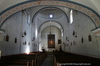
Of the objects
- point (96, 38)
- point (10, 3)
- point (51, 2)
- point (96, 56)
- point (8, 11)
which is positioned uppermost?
point (51, 2)

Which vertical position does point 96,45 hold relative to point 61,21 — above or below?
below

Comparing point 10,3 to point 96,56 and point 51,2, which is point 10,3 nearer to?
point 51,2

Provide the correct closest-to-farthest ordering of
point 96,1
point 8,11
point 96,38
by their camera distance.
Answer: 1. point 96,1
2. point 96,38
3. point 8,11

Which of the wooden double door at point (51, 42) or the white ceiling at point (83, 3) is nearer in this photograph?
the white ceiling at point (83, 3)

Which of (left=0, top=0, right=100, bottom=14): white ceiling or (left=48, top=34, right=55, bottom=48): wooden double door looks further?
(left=48, top=34, right=55, bottom=48): wooden double door

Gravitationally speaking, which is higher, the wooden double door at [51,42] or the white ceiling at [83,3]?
the white ceiling at [83,3]

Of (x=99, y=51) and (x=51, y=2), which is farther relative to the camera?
(x=51, y=2)

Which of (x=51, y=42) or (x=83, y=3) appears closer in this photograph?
(x=83, y=3)

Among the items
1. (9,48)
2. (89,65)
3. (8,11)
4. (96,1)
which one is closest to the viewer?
(89,65)

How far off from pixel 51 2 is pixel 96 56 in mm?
4819

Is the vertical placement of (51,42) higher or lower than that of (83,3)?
lower

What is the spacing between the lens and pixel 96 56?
5.88m

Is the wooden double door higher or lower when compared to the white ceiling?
lower

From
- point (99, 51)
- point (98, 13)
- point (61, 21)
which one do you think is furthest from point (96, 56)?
point (61, 21)
